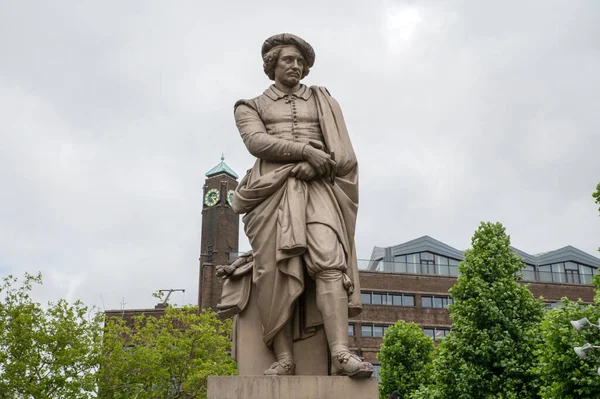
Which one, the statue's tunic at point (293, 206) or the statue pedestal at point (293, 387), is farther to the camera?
the statue's tunic at point (293, 206)

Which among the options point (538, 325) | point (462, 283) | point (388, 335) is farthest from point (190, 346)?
point (538, 325)

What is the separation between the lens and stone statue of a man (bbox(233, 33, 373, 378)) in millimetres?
5801

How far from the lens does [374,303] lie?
5684 centimetres

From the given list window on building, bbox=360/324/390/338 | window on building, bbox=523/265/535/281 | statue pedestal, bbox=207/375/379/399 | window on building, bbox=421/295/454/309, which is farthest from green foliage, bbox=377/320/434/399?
statue pedestal, bbox=207/375/379/399

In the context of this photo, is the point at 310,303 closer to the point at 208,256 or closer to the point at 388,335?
the point at 388,335

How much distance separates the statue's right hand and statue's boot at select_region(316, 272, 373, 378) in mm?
979

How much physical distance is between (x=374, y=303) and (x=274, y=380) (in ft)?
171

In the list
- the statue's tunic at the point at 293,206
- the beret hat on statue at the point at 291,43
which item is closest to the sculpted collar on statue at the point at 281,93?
the statue's tunic at the point at 293,206

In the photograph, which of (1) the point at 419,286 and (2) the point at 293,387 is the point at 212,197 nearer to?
(1) the point at 419,286

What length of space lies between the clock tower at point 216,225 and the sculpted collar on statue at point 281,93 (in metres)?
59.2

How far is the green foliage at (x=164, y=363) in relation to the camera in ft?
102

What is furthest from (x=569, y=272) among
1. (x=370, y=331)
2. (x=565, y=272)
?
(x=370, y=331)

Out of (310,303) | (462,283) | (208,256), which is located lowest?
(310,303)

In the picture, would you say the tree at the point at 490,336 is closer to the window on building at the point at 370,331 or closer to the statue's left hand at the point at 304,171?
the statue's left hand at the point at 304,171
